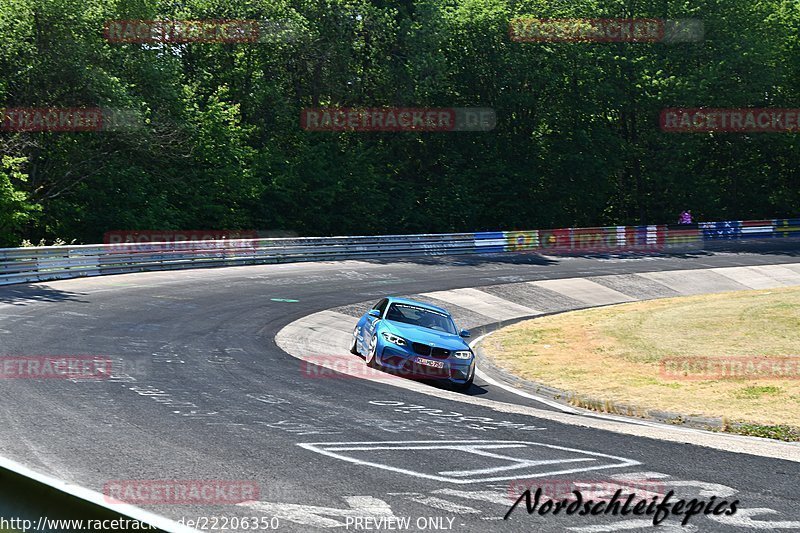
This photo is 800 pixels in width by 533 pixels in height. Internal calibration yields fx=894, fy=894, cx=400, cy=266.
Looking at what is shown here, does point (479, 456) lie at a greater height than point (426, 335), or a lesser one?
lesser

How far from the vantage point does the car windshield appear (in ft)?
58.3

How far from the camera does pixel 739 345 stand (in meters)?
21.4

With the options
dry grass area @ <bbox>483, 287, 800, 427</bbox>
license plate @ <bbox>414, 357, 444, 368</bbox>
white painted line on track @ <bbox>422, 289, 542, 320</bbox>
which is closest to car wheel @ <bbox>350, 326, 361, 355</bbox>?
license plate @ <bbox>414, 357, 444, 368</bbox>

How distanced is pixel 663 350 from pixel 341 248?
719 inches

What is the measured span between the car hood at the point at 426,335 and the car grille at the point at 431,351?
0.26 ft

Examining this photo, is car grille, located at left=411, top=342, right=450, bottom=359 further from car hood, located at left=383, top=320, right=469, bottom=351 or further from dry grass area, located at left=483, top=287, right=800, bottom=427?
dry grass area, located at left=483, top=287, right=800, bottom=427

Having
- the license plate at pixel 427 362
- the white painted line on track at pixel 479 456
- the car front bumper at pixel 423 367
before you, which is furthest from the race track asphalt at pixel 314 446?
the license plate at pixel 427 362

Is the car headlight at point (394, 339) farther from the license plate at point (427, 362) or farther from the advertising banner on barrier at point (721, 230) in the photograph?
the advertising banner on barrier at point (721, 230)

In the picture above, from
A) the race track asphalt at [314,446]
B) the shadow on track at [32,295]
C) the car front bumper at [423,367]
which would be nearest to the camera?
the race track asphalt at [314,446]

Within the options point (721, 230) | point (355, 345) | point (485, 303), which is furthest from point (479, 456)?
point (721, 230)

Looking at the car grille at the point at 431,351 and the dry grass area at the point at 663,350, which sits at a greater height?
the car grille at the point at 431,351

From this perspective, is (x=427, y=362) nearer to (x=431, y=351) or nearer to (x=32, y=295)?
(x=431, y=351)

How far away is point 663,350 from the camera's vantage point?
21094 mm

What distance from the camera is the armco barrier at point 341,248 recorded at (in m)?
26.3
